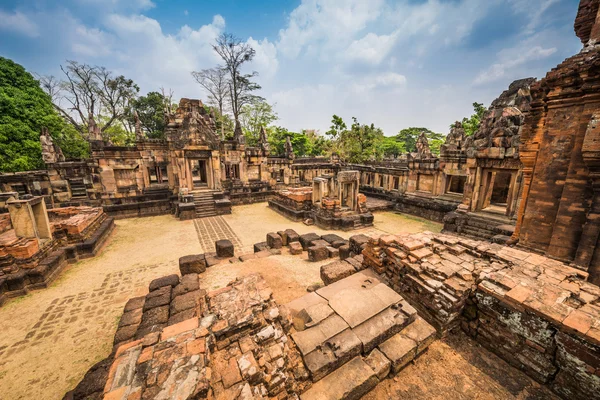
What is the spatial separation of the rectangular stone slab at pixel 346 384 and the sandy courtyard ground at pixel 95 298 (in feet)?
0.89

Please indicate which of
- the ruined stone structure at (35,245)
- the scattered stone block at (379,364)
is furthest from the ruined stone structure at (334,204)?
the ruined stone structure at (35,245)

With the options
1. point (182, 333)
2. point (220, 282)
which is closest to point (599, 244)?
point (182, 333)

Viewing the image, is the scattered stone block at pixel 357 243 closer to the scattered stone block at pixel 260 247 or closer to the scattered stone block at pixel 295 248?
the scattered stone block at pixel 295 248

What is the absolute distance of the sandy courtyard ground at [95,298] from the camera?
369 centimetres

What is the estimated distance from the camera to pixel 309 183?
20.5 meters

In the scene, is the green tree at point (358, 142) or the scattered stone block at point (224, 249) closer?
the scattered stone block at point (224, 249)

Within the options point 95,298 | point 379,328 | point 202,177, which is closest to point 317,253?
point 379,328

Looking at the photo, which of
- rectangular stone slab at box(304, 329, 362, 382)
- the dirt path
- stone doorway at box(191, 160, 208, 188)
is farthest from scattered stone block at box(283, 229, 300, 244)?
stone doorway at box(191, 160, 208, 188)

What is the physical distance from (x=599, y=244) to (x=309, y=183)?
17178 millimetres

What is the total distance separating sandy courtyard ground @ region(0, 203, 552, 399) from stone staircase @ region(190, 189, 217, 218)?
8.03ft

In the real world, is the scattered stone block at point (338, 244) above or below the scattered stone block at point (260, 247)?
above

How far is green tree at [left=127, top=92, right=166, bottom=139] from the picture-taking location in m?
30.0

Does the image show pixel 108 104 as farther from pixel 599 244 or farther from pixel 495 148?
pixel 599 244

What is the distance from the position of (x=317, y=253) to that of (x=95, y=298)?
227 inches
